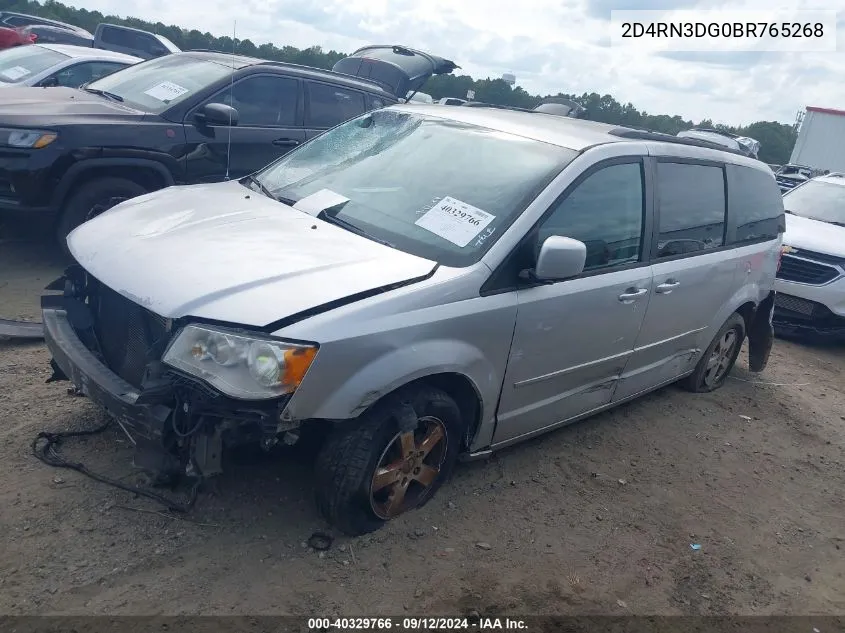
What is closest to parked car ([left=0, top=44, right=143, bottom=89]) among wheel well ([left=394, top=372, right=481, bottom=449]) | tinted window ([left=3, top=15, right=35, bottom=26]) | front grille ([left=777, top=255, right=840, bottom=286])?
wheel well ([left=394, top=372, right=481, bottom=449])

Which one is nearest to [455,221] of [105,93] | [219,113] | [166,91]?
[219,113]

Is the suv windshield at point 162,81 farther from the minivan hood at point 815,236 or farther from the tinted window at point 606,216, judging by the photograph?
the minivan hood at point 815,236

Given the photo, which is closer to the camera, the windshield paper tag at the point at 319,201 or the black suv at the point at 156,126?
the windshield paper tag at the point at 319,201

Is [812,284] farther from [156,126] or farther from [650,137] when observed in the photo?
[156,126]

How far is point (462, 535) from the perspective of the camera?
3393mm

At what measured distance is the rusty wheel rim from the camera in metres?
3.16

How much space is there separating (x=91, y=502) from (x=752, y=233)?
4.64 metres

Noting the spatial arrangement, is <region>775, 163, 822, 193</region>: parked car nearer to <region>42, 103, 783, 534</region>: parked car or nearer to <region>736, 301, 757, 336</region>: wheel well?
<region>736, 301, 757, 336</region>: wheel well

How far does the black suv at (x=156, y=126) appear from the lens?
5336mm

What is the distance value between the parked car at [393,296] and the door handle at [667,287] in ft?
0.05

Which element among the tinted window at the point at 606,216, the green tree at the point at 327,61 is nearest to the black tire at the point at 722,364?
the tinted window at the point at 606,216

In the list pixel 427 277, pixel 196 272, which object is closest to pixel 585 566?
pixel 427 277

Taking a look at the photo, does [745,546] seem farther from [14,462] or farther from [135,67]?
[135,67]

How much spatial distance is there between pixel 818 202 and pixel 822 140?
60.4 feet
